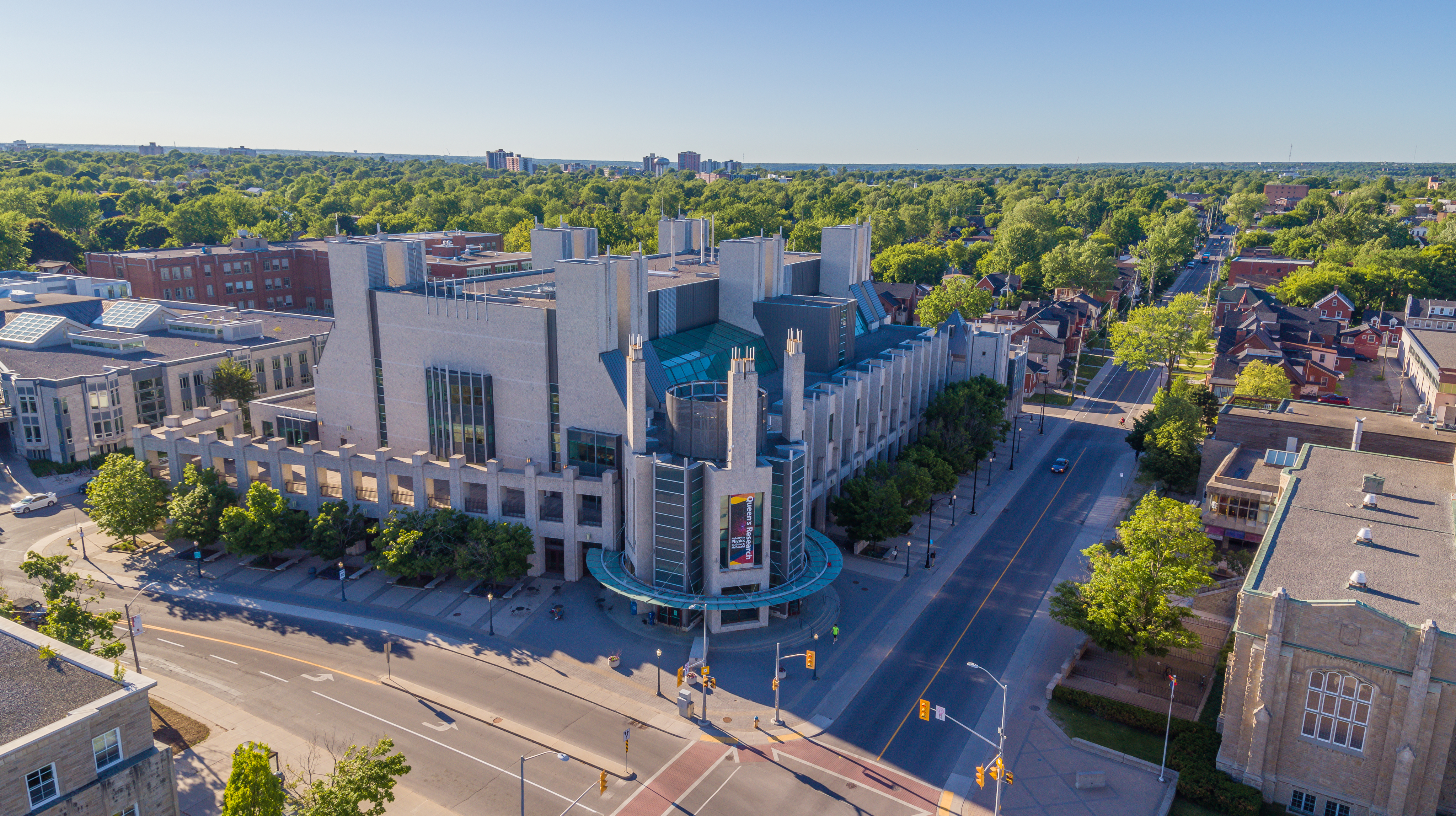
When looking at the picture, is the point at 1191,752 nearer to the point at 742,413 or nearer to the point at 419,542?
the point at 742,413

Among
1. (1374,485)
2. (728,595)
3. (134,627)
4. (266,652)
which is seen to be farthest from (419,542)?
(1374,485)

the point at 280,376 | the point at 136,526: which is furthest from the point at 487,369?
the point at 280,376

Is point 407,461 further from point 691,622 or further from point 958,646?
Result: point 958,646

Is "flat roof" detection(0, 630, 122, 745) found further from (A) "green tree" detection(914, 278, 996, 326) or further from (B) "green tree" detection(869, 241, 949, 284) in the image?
(B) "green tree" detection(869, 241, 949, 284)

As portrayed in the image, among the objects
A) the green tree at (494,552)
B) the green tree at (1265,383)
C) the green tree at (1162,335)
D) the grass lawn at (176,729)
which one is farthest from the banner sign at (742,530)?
the green tree at (1162,335)

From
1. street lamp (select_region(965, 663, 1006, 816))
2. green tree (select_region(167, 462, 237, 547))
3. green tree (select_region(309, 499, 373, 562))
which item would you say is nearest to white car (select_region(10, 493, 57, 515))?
green tree (select_region(167, 462, 237, 547))
